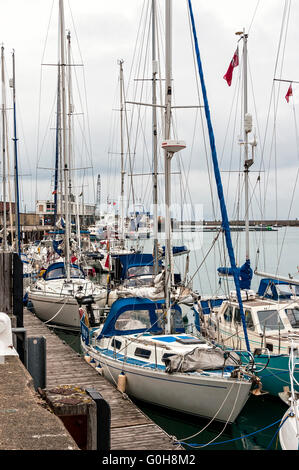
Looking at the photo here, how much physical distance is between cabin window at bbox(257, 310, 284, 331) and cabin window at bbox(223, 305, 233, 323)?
1.22m

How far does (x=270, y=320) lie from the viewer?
1365 cm

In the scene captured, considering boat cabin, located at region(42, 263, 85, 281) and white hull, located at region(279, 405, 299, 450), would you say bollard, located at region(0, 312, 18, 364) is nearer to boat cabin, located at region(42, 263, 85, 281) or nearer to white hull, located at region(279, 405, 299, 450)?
white hull, located at region(279, 405, 299, 450)

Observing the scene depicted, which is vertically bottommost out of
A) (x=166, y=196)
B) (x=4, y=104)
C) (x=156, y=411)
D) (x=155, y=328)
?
(x=156, y=411)

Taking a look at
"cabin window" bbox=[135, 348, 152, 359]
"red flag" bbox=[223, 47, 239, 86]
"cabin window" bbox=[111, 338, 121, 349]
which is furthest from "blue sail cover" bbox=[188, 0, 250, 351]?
"red flag" bbox=[223, 47, 239, 86]

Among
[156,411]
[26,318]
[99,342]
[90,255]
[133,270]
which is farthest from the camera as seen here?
[90,255]

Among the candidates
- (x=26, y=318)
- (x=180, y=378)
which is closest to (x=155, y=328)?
(x=180, y=378)

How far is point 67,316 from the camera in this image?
21203mm

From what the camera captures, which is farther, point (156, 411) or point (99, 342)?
point (99, 342)

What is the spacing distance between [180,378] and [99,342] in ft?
12.4

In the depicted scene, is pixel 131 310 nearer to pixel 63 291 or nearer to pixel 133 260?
pixel 63 291

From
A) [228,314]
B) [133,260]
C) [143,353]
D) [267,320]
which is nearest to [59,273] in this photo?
[133,260]

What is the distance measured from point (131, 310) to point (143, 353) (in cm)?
179

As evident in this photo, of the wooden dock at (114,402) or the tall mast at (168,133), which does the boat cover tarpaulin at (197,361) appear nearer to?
the wooden dock at (114,402)

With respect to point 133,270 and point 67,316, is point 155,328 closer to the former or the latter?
point 67,316
